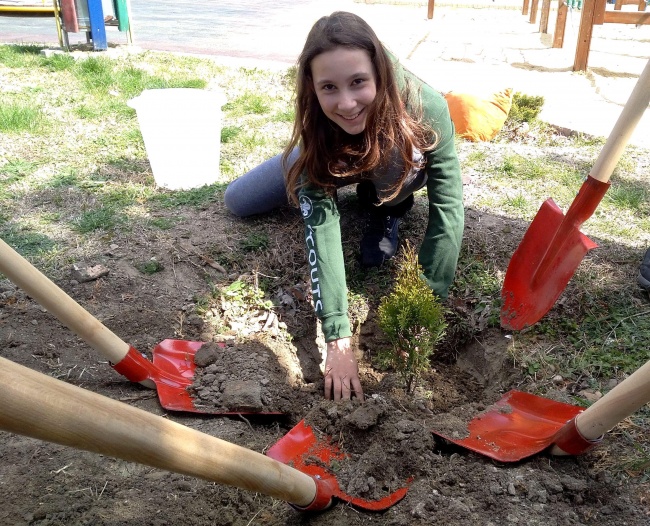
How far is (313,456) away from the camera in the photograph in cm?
210

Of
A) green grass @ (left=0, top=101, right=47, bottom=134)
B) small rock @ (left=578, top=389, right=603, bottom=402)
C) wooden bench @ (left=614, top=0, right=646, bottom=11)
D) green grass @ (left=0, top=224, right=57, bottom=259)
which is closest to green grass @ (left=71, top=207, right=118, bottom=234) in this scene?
green grass @ (left=0, top=224, right=57, bottom=259)

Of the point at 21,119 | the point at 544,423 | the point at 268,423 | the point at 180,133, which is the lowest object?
the point at 268,423

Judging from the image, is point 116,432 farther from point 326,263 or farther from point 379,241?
point 379,241

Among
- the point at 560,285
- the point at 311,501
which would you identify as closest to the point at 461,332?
the point at 560,285

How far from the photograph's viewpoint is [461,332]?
9.24 feet

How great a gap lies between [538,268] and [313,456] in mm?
1371

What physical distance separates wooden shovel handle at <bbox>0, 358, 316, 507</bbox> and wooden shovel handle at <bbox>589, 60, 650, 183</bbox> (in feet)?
6.73

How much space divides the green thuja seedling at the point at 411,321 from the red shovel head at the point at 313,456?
0.45 m

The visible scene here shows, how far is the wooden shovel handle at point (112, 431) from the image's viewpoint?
3.19 feet

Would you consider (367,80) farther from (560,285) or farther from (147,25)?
(147,25)

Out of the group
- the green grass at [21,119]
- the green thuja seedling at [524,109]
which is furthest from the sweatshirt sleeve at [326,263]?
the green grass at [21,119]

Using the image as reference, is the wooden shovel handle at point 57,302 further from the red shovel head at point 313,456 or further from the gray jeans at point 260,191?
the gray jeans at point 260,191

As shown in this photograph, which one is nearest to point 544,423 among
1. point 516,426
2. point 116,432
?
point 516,426

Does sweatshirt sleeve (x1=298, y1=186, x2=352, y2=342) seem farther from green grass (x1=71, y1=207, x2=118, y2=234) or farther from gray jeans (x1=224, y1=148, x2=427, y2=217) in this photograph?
green grass (x1=71, y1=207, x2=118, y2=234)
